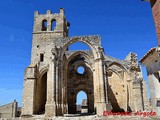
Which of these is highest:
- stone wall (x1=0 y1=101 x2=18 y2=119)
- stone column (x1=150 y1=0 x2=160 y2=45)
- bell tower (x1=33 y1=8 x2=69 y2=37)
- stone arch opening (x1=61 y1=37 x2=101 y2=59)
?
bell tower (x1=33 y1=8 x2=69 y2=37)

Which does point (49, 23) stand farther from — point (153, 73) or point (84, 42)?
point (153, 73)

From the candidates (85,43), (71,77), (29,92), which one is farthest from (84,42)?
(29,92)

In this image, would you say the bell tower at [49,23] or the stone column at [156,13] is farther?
the bell tower at [49,23]

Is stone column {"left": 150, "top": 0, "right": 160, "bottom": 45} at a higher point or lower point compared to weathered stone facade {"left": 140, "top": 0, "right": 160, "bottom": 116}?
higher

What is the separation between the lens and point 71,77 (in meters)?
22.6

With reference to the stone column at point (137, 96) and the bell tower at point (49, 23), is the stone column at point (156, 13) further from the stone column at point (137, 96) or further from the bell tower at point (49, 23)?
the bell tower at point (49, 23)

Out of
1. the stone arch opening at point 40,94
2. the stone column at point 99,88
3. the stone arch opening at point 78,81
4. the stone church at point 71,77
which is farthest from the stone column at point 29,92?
the stone column at point 99,88

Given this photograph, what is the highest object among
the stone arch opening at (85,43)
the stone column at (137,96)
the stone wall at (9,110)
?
the stone arch opening at (85,43)

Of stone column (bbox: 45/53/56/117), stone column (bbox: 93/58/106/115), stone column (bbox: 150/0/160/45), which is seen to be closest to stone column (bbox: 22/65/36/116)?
stone column (bbox: 45/53/56/117)

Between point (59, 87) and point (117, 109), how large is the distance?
347 inches

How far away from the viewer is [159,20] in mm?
5023

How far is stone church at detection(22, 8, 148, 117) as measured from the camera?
15.8 m

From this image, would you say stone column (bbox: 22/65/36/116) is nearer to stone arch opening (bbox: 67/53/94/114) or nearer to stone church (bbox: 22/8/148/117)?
stone church (bbox: 22/8/148/117)

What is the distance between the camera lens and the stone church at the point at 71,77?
1583 centimetres
